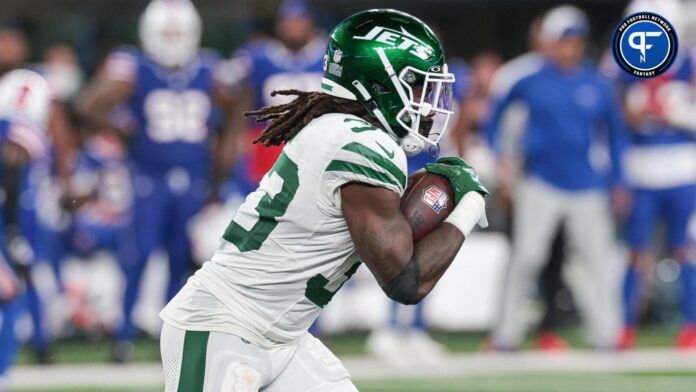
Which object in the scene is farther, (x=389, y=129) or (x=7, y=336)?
(x=7, y=336)

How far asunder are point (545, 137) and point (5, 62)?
3.63m

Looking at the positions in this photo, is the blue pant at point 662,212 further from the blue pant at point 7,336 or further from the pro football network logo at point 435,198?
the pro football network logo at point 435,198

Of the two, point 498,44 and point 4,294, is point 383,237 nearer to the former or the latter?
point 4,294

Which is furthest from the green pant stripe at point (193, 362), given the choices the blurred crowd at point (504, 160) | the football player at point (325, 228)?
the blurred crowd at point (504, 160)

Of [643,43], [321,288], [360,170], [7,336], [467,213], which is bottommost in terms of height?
[7,336]

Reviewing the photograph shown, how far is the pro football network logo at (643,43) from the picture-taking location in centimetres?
502

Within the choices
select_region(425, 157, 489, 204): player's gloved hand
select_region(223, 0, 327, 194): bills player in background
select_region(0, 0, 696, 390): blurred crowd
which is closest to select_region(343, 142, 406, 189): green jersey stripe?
select_region(425, 157, 489, 204): player's gloved hand

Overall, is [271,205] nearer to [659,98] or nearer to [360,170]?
[360,170]

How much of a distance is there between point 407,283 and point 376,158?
34cm

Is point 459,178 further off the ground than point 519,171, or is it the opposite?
point 459,178

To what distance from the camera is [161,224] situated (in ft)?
28.8

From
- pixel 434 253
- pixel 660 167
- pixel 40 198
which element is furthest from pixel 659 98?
pixel 434 253

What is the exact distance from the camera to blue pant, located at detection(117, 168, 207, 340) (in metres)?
8.71

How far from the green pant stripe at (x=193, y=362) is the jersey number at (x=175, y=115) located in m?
5.28
